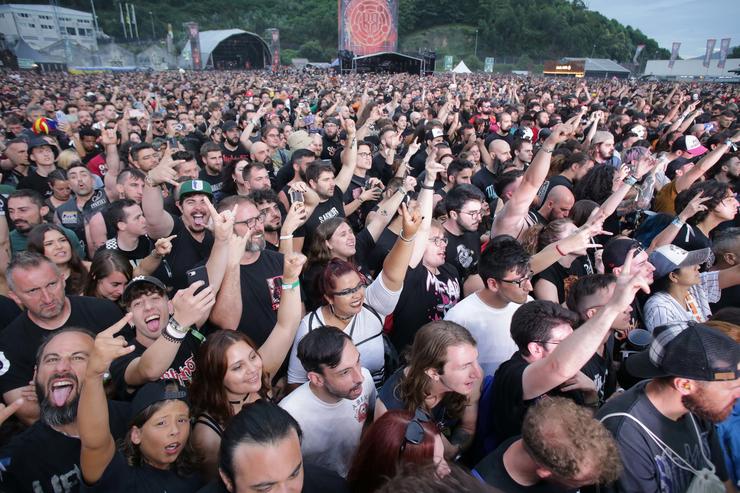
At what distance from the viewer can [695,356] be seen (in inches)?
69.1

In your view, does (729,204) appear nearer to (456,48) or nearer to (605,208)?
(605,208)

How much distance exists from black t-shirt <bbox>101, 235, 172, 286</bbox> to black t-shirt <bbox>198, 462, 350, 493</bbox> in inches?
85.2

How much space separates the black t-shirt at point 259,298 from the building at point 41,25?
195ft

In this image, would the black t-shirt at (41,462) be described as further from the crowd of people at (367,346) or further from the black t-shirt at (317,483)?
the black t-shirt at (317,483)

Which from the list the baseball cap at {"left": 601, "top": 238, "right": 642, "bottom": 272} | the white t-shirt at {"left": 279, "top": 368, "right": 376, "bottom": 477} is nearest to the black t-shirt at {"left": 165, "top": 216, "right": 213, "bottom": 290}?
the white t-shirt at {"left": 279, "top": 368, "right": 376, "bottom": 477}

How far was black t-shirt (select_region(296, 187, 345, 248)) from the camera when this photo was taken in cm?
449

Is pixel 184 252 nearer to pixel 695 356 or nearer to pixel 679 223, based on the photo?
pixel 695 356

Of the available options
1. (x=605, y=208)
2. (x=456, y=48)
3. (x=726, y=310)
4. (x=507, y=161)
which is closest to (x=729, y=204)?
(x=605, y=208)

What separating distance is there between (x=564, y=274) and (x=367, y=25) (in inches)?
1862

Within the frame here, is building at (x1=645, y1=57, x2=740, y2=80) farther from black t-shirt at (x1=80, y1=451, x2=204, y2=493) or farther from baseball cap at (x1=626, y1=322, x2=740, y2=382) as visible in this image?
black t-shirt at (x1=80, y1=451, x2=204, y2=493)

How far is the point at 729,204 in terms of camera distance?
401cm

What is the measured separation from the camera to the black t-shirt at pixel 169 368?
243cm

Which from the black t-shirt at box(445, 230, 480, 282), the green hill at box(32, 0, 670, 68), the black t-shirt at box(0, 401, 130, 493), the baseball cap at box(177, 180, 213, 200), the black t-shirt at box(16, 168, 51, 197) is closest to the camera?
the black t-shirt at box(0, 401, 130, 493)

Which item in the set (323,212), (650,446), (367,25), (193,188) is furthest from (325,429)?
(367,25)
